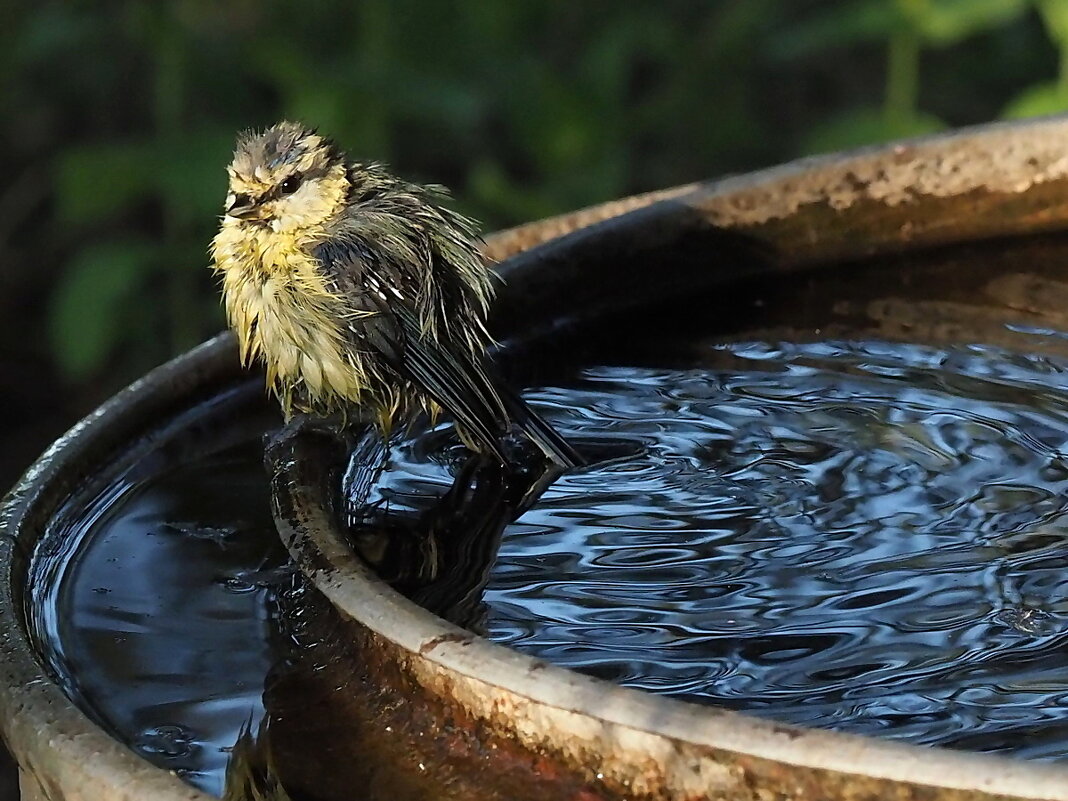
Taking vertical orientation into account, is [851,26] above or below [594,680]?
above

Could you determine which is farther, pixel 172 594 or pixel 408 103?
pixel 408 103

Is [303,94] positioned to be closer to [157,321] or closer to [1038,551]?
[157,321]

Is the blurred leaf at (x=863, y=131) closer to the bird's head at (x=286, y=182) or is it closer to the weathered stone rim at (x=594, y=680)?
the weathered stone rim at (x=594, y=680)

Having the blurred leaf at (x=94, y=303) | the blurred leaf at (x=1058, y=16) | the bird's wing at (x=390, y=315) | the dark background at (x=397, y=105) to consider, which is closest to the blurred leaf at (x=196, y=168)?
the dark background at (x=397, y=105)

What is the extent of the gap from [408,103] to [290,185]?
87.6 inches

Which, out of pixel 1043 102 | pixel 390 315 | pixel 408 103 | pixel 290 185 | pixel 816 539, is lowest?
pixel 816 539

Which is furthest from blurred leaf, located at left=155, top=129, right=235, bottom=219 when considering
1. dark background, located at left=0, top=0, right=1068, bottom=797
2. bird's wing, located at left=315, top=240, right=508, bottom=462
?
bird's wing, located at left=315, top=240, right=508, bottom=462

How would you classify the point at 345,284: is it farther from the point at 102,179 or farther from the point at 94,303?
the point at 94,303

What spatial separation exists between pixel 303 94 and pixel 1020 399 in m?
3.39

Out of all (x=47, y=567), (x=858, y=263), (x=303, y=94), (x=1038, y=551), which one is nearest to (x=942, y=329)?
(x=858, y=263)

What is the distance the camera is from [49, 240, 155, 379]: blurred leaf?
555 cm

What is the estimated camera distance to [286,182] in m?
3.15

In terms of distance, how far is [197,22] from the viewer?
5.87 meters

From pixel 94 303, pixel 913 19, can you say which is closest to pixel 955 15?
pixel 913 19
